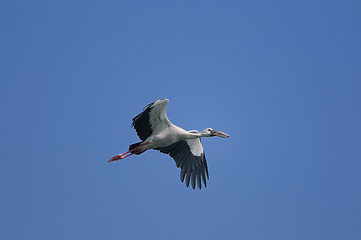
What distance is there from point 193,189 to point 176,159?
1077 mm

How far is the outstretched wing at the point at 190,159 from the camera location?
14945mm

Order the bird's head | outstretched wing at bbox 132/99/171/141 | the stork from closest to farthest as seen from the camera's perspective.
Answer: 1. outstretched wing at bbox 132/99/171/141
2. the stork
3. the bird's head

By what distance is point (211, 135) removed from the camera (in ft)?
48.9

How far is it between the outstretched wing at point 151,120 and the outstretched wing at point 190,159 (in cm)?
122

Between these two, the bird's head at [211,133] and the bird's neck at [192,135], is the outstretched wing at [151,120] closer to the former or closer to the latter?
the bird's neck at [192,135]

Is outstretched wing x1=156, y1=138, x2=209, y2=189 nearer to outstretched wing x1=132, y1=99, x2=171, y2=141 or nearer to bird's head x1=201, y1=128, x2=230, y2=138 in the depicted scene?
bird's head x1=201, y1=128, x2=230, y2=138

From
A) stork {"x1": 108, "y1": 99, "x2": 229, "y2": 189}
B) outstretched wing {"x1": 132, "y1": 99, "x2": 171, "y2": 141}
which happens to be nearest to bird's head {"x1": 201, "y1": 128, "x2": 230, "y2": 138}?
stork {"x1": 108, "y1": 99, "x2": 229, "y2": 189}

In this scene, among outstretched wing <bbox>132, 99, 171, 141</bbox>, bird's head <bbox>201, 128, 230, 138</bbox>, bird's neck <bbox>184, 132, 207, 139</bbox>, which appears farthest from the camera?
bird's head <bbox>201, 128, 230, 138</bbox>

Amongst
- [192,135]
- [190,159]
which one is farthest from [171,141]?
[190,159]

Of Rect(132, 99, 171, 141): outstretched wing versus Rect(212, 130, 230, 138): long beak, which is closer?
Rect(132, 99, 171, 141): outstretched wing

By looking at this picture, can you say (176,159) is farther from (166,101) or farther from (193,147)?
(166,101)

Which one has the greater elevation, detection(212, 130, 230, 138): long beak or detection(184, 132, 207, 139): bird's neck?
detection(212, 130, 230, 138): long beak

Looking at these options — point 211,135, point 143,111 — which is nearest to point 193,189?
point 211,135

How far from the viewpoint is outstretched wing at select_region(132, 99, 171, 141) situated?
13047mm
